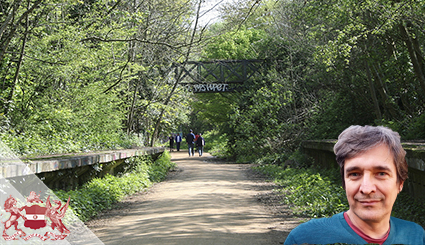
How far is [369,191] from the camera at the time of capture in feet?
3.43

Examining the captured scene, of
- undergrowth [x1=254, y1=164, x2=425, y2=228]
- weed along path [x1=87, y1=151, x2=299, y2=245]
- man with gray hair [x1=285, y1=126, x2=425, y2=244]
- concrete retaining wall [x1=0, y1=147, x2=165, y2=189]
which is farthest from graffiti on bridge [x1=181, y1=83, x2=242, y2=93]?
man with gray hair [x1=285, y1=126, x2=425, y2=244]

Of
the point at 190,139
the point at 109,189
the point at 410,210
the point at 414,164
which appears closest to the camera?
the point at 414,164

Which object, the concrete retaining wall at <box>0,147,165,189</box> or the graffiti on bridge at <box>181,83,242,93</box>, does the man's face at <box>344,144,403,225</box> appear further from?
the graffiti on bridge at <box>181,83,242,93</box>

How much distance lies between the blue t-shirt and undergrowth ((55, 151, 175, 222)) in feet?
26.0

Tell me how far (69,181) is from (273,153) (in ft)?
53.0

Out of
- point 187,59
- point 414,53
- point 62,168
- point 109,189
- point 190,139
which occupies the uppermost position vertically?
point 187,59

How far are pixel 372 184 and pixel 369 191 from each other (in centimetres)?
2

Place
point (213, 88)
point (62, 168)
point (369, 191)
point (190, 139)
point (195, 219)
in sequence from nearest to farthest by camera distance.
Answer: point (369, 191) → point (195, 219) → point (62, 168) → point (213, 88) → point (190, 139)

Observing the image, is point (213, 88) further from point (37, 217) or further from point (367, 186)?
point (367, 186)

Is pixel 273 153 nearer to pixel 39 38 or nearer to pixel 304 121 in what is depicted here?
pixel 304 121

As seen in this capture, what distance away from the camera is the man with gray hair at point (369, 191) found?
107 cm

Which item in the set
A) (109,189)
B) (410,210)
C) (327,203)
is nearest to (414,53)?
(327,203)

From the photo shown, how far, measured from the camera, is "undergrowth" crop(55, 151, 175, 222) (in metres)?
9.16

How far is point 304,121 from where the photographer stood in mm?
24422
